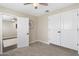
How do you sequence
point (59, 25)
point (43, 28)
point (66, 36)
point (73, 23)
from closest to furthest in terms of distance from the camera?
1. point (73, 23)
2. point (66, 36)
3. point (59, 25)
4. point (43, 28)

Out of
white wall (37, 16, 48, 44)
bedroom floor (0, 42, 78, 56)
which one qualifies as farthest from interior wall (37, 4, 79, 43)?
bedroom floor (0, 42, 78, 56)

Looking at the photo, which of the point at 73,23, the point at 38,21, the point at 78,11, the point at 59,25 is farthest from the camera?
the point at 38,21

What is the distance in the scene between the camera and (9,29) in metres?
3.76

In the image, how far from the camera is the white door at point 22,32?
158 inches

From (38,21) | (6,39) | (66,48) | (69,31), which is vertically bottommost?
(66,48)

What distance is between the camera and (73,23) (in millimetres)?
3389

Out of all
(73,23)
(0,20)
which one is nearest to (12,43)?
(0,20)

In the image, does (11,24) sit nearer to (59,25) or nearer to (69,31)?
(59,25)

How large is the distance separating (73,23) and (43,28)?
220 cm

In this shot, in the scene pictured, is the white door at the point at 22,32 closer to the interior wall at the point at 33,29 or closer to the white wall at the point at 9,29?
the white wall at the point at 9,29

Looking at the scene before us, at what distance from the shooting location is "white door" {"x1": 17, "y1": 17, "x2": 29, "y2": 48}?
4016 mm

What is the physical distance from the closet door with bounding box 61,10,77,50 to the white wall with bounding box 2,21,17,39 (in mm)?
2394

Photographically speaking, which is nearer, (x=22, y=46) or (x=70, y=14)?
(x=70, y=14)

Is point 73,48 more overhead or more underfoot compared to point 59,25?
more underfoot
